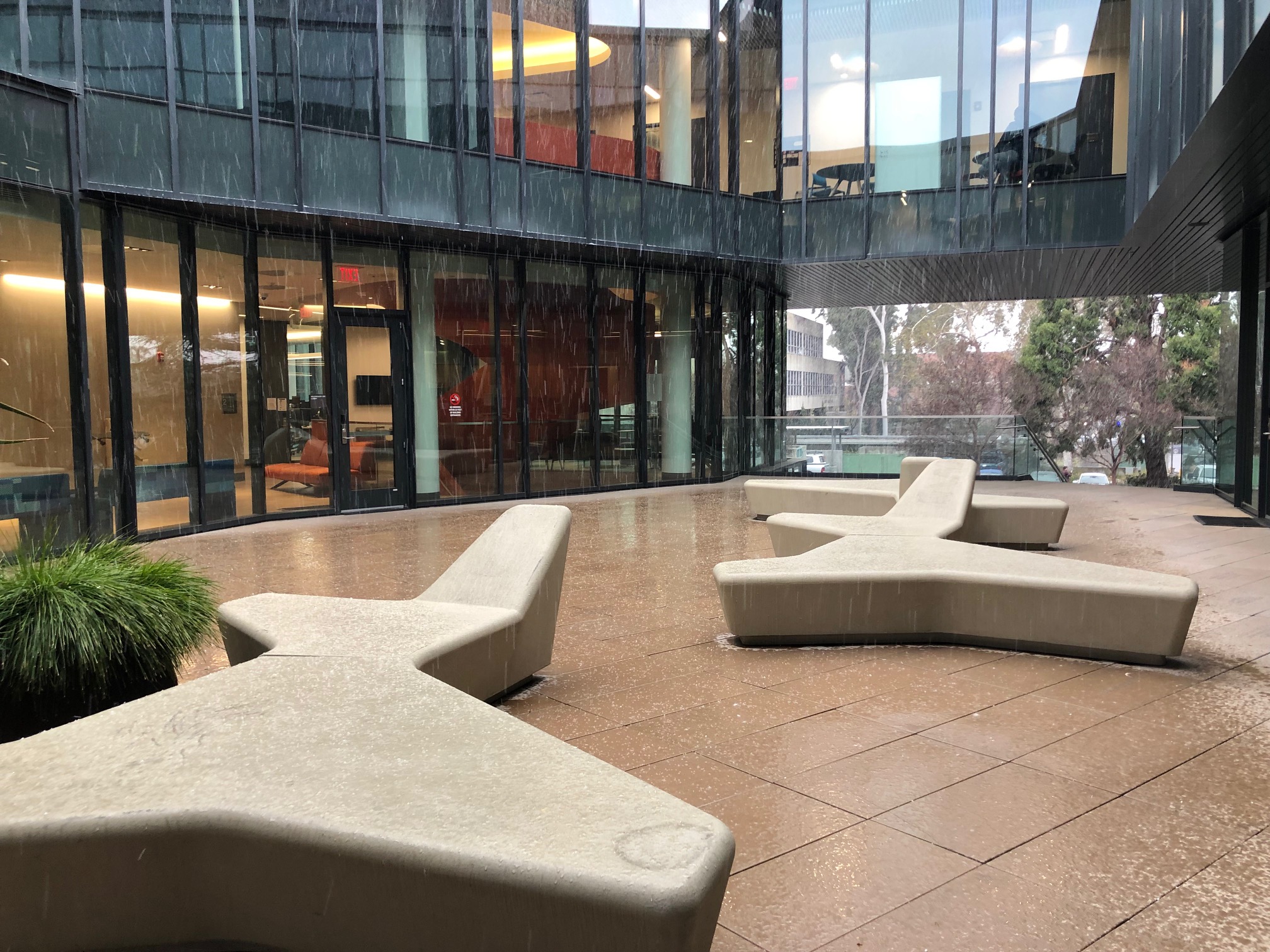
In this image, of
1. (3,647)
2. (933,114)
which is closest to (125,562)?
(3,647)

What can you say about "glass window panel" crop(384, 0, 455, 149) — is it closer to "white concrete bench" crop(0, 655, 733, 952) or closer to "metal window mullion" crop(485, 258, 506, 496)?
"metal window mullion" crop(485, 258, 506, 496)

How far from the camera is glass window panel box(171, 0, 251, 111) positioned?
466 inches

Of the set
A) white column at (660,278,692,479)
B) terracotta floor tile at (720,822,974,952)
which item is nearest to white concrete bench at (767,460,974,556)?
terracotta floor tile at (720,822,974,952)

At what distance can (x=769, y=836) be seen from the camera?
3.55 metres

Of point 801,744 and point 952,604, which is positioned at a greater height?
point 952,604

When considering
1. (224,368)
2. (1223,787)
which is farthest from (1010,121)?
(1223,787)

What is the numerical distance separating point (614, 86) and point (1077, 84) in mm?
8055

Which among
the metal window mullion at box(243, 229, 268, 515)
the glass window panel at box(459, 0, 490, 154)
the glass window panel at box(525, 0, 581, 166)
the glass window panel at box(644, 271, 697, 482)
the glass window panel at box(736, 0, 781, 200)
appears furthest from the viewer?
the glass window panel at box(736, 0, 781, 200)

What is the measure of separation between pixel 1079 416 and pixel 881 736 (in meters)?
38.7

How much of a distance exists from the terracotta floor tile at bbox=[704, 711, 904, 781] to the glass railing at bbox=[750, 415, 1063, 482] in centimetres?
1567

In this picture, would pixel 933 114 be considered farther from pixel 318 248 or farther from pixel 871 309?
pixel 871 309

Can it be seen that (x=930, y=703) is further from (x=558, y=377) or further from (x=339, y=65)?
(x=558, y=377)

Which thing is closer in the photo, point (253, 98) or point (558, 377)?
point (253, 98)

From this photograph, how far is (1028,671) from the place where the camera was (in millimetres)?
5715
